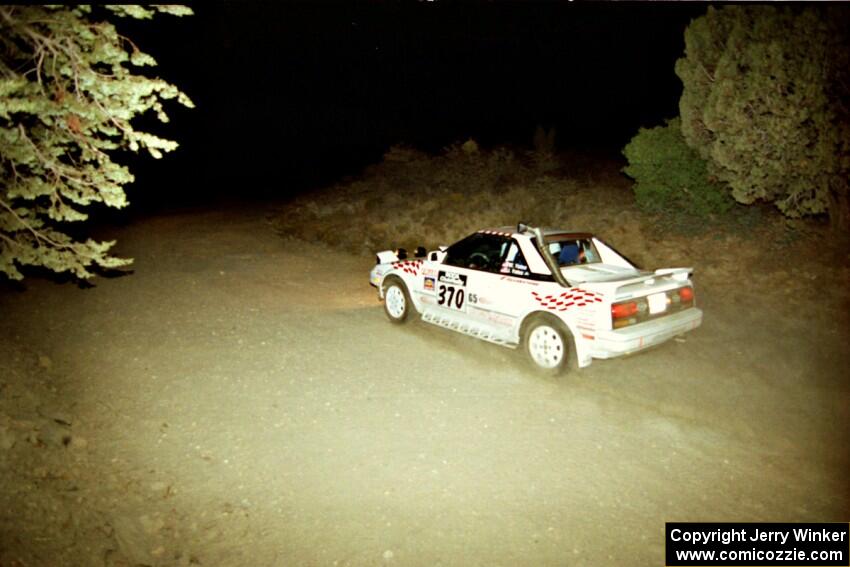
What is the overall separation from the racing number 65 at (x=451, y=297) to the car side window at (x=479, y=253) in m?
0.34

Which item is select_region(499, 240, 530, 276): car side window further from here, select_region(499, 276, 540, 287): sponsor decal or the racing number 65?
the racing number 65

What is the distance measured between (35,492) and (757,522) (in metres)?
5.39

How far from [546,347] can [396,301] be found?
2.72 m

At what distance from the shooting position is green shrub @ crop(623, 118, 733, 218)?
11531mm

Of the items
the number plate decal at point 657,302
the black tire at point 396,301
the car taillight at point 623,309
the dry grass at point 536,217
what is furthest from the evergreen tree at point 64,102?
the dry grass at point 536,217

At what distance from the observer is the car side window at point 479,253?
7.33 meters

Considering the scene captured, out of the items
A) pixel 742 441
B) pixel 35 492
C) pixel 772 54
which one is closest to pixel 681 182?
pixel 772 54

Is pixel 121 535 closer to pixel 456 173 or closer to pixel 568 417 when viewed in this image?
pixel 568 417

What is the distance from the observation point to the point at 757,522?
4180 mm

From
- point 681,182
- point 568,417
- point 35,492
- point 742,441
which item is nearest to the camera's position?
point 35,492

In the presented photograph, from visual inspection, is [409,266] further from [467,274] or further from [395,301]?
[467,274]

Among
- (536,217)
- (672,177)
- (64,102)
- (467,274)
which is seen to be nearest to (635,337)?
(467,274)

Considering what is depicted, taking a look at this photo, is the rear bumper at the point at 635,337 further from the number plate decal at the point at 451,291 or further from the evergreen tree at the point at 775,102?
the evergreen tree at the point at 775,102

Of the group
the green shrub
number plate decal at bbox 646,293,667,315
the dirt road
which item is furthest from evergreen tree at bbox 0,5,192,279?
the green shrub
